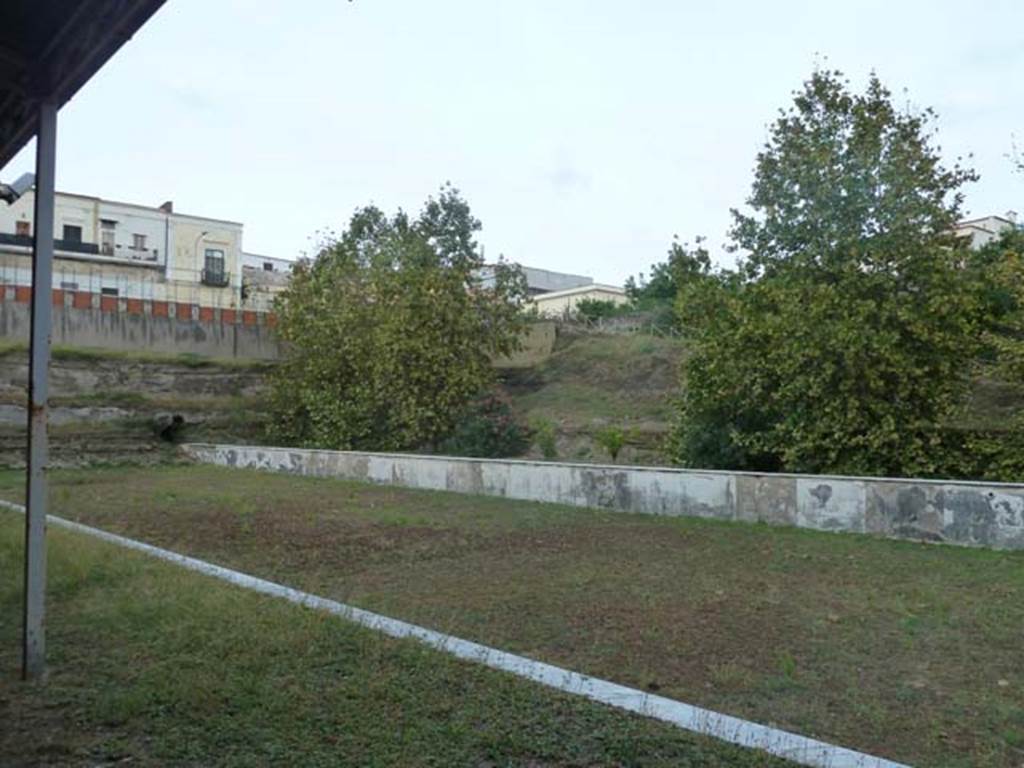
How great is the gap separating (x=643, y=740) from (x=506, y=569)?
4.02m

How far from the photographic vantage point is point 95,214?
1623 inches

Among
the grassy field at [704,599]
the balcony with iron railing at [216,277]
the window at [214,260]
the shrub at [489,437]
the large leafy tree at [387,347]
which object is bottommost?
the grassy field at [704,599]

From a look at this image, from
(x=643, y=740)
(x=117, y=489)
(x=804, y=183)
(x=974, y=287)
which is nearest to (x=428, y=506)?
(x=117, y=489)

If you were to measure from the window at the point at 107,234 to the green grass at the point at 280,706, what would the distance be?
131 feet

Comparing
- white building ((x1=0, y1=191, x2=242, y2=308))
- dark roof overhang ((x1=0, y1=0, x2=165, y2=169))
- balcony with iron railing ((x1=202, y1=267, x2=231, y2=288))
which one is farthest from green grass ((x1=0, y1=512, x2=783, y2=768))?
balcony with iron railing ((x1=202, y1=267, x2=231, y2=288))

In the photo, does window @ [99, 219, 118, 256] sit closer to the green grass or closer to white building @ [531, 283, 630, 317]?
white building @ [531, 283, 630, 317]

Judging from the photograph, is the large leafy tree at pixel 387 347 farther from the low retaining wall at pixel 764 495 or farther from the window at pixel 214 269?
the window at pixel 214 269

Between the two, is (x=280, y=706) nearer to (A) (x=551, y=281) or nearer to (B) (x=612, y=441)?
(B) (x=612, y=441)

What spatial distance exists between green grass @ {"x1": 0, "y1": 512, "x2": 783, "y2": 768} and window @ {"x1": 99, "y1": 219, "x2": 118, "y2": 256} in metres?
39.9

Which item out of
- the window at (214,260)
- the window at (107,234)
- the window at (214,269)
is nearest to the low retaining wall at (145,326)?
the window at (107,234)

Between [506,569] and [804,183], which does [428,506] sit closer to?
[506,569]

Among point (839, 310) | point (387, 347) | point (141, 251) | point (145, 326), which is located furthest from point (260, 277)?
point (839, 310)

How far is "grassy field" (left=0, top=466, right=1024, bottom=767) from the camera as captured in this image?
4.06 metres

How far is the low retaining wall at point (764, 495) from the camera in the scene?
837 centimetres
